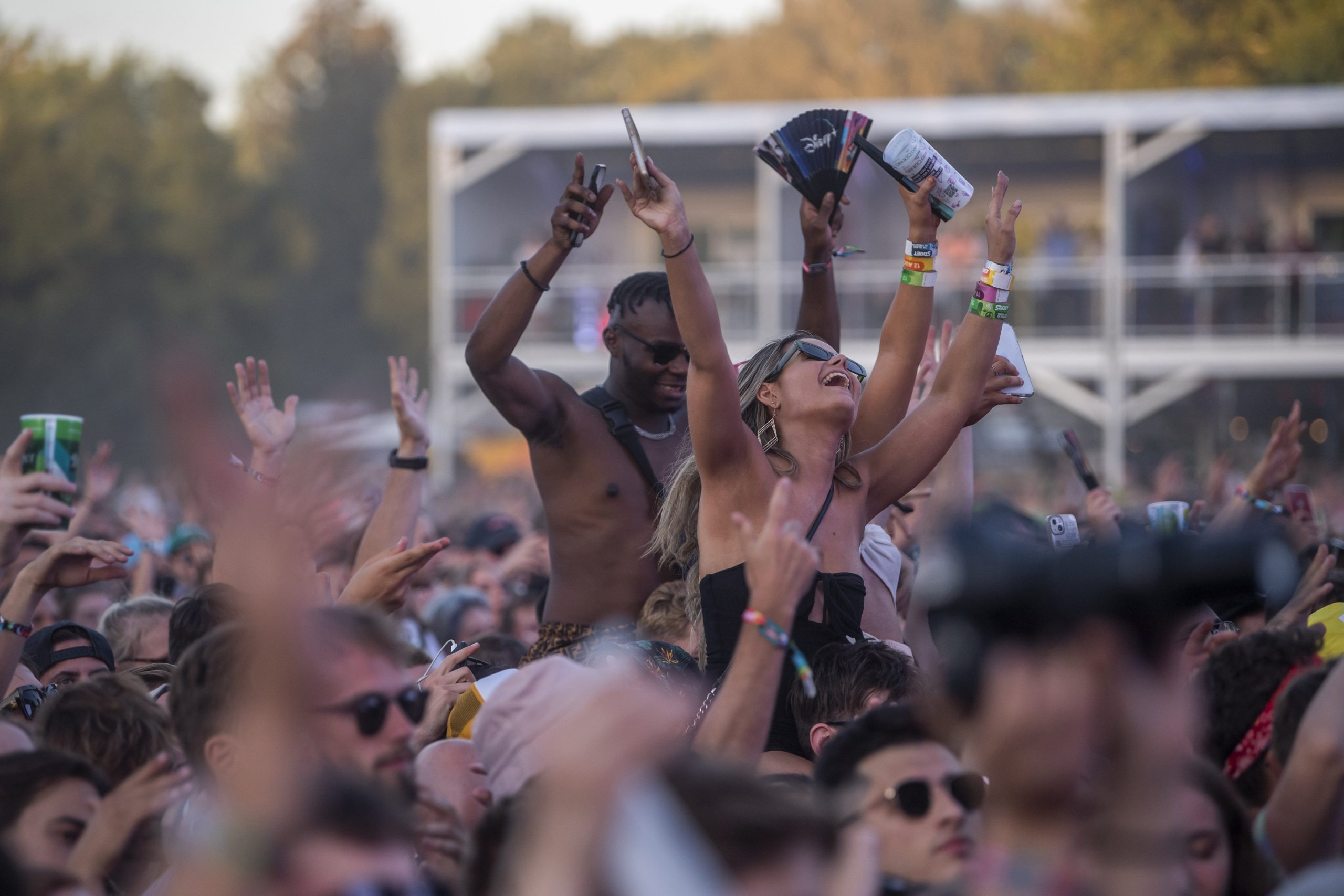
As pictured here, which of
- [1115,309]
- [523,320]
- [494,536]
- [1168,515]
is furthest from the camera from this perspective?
[1115,309]

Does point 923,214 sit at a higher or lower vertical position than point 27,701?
higher

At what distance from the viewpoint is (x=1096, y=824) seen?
167 centimetres

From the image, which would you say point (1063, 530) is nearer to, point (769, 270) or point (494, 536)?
point (494, 536)

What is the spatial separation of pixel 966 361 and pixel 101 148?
118 ft

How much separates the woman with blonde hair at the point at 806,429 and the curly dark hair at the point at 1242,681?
2.74 ft

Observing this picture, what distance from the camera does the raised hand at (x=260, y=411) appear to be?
4441 millimetres

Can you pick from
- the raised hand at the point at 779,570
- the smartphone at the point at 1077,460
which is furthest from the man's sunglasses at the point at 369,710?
the smartphone at the point at 1077,460

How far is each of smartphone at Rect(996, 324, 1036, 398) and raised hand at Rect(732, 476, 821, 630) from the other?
187 cm

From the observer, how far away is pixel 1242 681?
10.3 feet

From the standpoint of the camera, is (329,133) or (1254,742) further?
(329,133)

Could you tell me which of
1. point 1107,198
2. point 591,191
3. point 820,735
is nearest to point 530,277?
point 591,191

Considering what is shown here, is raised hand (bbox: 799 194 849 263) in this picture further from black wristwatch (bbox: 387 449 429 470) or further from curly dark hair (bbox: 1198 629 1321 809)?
curly dark hair (bbox: 1198 629 1321 809)

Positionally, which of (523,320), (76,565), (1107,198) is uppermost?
(1107,198)

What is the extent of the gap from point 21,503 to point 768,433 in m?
1.86
